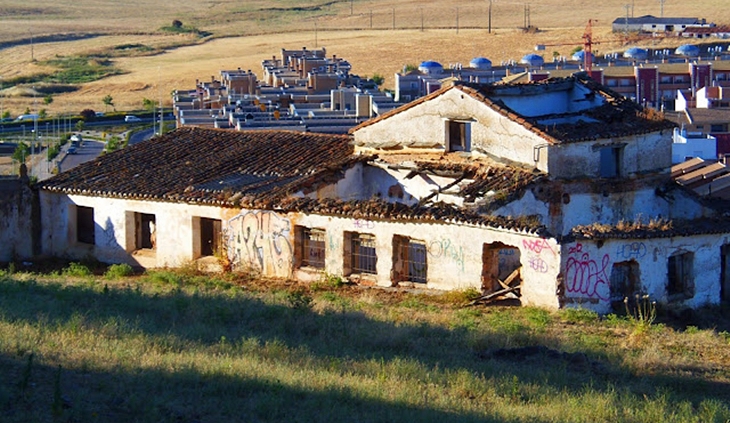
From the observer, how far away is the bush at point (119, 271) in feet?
92.4

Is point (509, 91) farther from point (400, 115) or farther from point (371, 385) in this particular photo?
point (371, 385)

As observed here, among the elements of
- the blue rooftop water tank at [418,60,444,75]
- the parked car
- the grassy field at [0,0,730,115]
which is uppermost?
the grassy field at [0,0,730,115]

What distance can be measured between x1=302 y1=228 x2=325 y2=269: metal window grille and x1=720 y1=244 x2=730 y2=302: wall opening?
8374mm

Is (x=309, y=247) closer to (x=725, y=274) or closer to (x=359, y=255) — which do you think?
(x=359, y=255)

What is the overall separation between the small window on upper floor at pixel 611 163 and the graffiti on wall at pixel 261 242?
25.5 feet

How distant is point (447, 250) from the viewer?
2558cm

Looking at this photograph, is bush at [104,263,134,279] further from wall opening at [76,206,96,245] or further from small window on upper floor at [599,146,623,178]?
small window on upper floor at [599,146,623,178]

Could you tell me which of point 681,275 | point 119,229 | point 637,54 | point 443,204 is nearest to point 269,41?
point 637,54

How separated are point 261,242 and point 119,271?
3.29 metres

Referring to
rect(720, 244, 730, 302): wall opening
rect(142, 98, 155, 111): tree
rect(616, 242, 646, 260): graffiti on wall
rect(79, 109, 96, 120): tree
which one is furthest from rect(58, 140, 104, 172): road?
rect(616, 242, 646, 260): graffiti on wall

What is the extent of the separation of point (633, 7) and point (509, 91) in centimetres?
15538

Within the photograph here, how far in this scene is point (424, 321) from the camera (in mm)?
20312

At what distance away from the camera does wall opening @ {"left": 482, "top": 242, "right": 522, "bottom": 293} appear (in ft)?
81.8

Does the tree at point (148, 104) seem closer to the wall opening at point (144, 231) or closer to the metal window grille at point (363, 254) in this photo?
the wall opening at point (144, 231)
